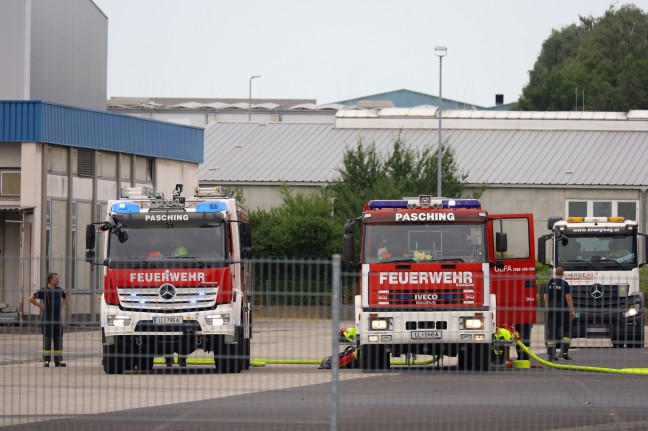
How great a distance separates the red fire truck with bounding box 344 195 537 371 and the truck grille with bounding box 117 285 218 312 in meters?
2.20

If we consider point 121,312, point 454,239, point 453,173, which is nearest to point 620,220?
point 454,239

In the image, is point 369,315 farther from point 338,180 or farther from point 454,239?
point 338,180

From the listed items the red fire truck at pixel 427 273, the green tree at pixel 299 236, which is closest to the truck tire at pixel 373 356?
the red fire truck at pixel 427 273

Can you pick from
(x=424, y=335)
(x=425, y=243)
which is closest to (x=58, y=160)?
(x=425, y=243)

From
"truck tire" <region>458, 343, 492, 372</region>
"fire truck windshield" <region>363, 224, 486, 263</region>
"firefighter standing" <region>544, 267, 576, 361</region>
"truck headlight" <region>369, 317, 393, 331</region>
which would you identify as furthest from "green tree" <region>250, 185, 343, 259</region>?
"truck tire" <region>458, 343, 492, 372</region>

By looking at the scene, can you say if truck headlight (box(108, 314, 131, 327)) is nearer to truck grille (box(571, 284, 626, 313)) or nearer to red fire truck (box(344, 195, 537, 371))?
red fire truck (box(344, 195, 537, 371))

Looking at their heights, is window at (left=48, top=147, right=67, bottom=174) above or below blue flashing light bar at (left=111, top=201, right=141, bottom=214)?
above

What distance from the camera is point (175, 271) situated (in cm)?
2000

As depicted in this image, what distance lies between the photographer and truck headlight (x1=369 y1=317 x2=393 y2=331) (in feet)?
58.8

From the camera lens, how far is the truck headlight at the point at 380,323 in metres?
17.9

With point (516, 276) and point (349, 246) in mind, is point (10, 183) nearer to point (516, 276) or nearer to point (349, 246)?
point (349, 246)

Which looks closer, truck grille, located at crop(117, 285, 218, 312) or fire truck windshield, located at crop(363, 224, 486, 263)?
truck grille, located at crop(117, 285, 218, 312)

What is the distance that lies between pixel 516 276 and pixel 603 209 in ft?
147

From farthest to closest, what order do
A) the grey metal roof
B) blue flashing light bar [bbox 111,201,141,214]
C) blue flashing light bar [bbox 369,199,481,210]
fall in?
the grey metal roof < blue flashing light bar [bbox 111,201,141,214] < blue flashing light bar [bbox 369,199,481,210]
